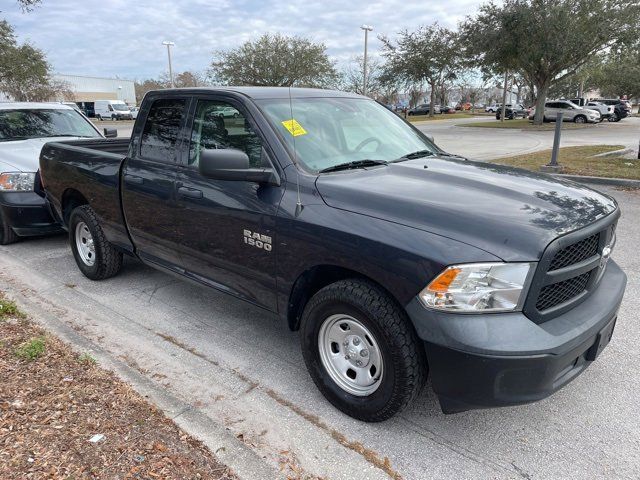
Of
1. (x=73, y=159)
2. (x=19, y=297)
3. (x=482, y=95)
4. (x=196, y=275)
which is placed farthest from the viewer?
(x=482, y=95)

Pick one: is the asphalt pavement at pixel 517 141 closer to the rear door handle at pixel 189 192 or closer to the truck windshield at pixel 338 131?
the truck windshield at pixel 338 131

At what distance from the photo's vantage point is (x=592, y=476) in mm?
2416

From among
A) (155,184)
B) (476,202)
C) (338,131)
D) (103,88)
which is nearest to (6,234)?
(155,184)

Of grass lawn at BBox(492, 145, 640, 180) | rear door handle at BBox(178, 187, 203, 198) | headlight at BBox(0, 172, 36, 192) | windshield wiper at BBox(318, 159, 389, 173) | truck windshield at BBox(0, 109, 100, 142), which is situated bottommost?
grass lawn at BBox(492, 145, 640, 180)

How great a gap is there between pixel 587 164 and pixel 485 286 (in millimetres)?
10985

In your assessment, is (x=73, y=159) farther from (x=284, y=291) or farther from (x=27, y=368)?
(x=284, y=291)

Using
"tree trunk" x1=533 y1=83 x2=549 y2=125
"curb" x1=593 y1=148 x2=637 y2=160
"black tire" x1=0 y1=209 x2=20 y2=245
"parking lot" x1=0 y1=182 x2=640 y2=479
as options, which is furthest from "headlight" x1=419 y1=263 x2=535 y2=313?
"tree trunk" x1=533 y1=83 x2=549 y2=125

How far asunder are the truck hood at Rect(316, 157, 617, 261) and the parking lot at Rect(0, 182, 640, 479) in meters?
1.11

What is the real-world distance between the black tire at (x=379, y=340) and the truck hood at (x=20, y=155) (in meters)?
4.93

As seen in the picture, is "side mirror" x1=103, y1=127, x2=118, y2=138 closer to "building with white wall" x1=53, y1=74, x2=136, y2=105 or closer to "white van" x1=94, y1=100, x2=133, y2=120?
"white van" x1=94, y1=100, x2=133, y2=120

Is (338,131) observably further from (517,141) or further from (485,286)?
(517,141)

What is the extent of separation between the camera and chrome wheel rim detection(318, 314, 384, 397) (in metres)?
2.70

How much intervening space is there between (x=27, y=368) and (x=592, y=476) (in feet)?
10.8

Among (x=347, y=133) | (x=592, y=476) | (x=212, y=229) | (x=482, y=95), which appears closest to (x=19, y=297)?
(x=212, y=229)
